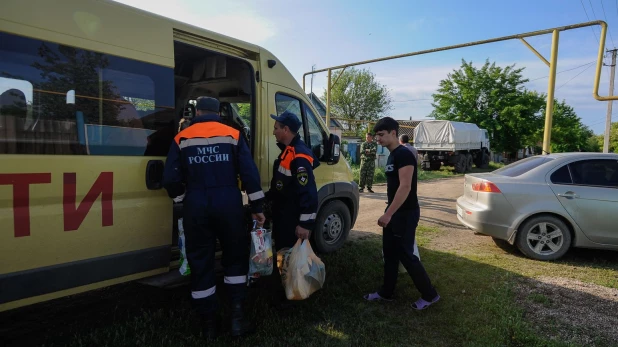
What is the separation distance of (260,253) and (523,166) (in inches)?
174

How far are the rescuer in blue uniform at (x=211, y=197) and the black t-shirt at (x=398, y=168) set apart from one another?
1.28 meters

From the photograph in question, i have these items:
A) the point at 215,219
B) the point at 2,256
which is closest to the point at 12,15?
the point at 2,256

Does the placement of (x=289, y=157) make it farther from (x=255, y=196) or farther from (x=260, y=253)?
(x=260, y=253)

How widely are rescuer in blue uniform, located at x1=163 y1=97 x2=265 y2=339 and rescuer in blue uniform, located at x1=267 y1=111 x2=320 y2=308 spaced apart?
1.28 feet

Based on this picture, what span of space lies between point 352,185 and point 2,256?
3.90 metres

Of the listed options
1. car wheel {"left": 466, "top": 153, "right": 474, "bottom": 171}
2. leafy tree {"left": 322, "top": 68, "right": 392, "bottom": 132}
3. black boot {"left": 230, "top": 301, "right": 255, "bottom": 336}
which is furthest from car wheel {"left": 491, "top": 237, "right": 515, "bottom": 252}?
leafy tree {"left": 322, "top": 68, "right": 392, "bottom": 132}

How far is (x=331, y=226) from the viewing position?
4.98 m

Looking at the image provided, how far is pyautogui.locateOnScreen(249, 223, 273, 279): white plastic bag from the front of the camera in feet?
10.5

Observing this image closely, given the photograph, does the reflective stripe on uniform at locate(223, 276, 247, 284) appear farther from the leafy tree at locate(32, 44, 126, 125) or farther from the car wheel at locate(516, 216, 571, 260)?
the car wheel at locate(516, 216, 571, 260)

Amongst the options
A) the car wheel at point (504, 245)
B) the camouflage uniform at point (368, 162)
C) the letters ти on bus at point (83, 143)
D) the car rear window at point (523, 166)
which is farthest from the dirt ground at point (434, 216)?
the letters ти on bus at point (83, 143)

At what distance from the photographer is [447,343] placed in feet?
10.1

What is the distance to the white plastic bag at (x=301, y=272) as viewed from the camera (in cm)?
316

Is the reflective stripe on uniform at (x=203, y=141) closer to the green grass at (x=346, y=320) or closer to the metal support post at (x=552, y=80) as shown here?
the green grass at (x=346, y=320)

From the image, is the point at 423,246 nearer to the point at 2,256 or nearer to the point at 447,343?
the point at 447,343
